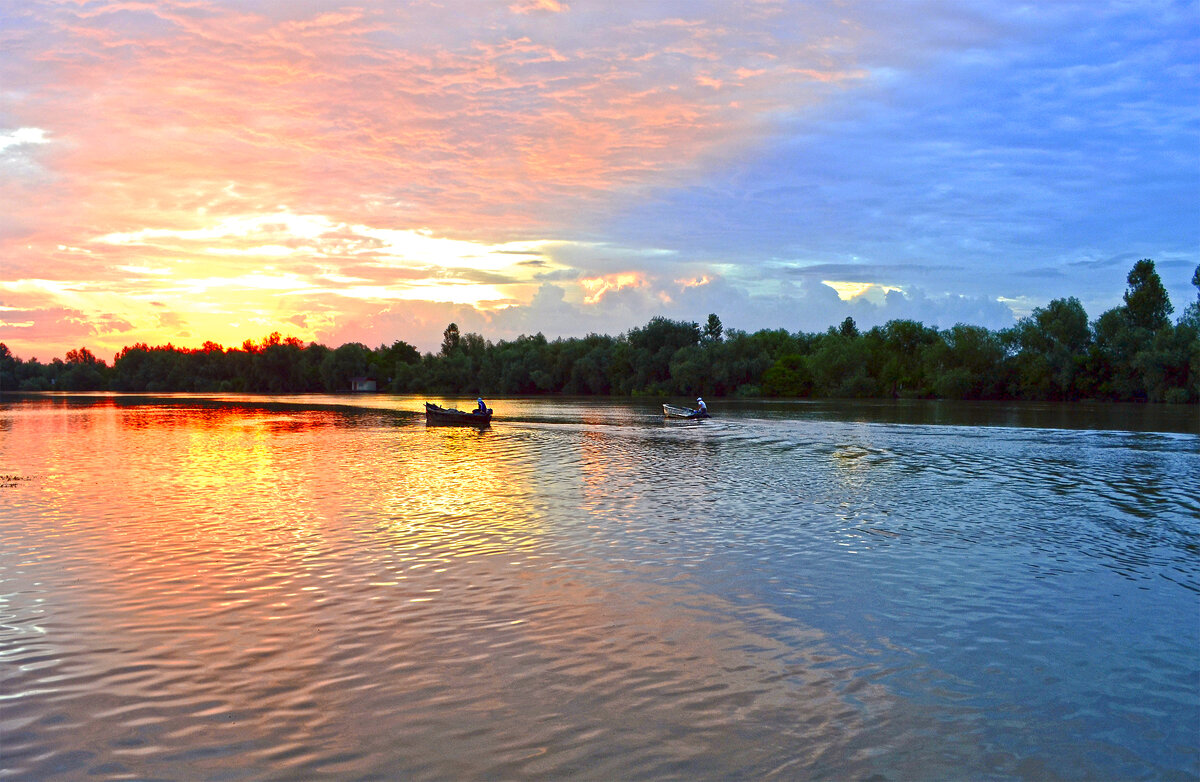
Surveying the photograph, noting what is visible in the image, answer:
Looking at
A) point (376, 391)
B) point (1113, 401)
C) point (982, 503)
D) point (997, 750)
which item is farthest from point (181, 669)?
point (376, 391)

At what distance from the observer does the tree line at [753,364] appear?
91625mm

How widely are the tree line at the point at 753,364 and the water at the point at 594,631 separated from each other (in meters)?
78.7

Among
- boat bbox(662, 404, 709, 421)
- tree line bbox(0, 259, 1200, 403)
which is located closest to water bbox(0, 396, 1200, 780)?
boat bbox(662, 404, 709, 421)

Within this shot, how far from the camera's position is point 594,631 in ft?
32.9

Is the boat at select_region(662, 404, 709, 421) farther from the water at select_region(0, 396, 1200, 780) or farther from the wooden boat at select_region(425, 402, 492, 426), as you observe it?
the water at select_region(0, 396, 1200, 780)

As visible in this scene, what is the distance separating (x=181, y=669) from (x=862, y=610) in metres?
7.95

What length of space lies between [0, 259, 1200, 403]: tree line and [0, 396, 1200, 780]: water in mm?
78730

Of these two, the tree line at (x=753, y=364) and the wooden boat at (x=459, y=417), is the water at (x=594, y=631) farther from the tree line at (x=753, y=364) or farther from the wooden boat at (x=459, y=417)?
the tree line at (x=753, y=364)

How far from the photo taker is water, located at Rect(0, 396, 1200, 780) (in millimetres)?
6957

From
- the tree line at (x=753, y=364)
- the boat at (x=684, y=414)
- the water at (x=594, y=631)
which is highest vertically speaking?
the tree line at (x=753, y=364)

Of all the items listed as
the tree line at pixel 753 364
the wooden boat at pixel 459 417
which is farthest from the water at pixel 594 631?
the tree line at pixel 753 364

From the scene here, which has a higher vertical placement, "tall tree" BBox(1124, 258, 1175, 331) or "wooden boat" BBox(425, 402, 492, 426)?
"tall tree" BBox(1124, 258, 1175, 331)

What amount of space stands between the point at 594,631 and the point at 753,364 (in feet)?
370

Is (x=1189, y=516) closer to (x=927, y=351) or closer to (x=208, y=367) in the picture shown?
(x=927, y=351)
